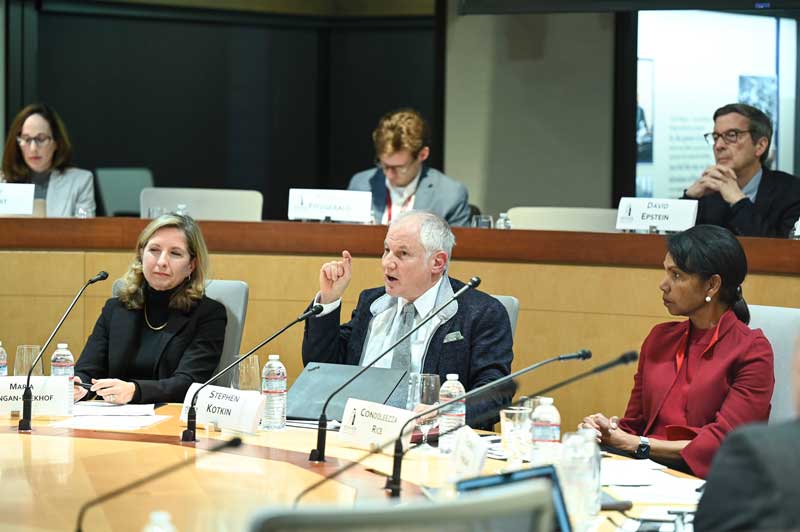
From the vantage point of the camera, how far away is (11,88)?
7805 mm

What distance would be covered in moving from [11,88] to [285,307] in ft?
13.1

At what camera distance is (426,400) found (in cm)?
300

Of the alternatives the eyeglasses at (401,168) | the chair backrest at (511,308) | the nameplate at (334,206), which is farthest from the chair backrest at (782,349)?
the eyeglasses at (401,168)

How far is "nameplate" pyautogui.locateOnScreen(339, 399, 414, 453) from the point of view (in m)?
2.82

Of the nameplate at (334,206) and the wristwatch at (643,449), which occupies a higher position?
the nameplate at (334,206)

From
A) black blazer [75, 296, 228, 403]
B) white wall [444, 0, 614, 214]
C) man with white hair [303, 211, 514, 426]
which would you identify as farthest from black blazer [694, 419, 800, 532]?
white wall [444, 0, 614, 214]

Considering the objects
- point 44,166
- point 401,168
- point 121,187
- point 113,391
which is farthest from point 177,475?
point 121,187

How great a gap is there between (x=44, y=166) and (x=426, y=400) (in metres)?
3.22

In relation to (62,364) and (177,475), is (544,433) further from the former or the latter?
(62,364)

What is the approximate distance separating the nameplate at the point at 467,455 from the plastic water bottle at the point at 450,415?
20 centimetres

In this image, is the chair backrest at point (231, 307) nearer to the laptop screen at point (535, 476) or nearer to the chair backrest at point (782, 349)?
the chair backrest at point (782, 349)

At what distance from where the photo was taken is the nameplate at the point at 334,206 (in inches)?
188

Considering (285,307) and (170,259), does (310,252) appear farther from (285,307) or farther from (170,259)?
(170,259)

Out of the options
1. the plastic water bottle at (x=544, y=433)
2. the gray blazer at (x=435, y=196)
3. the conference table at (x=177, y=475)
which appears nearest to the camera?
the conference table at (x=177, y=475)
